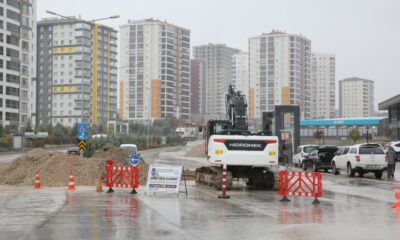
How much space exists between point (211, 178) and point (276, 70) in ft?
421

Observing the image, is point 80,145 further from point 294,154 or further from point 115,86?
point 115,86

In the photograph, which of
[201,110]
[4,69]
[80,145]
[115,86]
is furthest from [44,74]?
[80,145]

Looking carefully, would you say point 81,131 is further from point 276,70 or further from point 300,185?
point 276,70

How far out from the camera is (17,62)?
10575 cm

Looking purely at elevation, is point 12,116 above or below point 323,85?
below

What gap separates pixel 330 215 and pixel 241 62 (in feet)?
550

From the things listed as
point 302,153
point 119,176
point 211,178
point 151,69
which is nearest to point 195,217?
point 119,176

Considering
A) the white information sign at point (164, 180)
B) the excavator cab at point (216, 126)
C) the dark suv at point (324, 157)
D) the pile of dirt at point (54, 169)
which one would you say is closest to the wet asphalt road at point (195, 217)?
the white information sign at point (164, 180)

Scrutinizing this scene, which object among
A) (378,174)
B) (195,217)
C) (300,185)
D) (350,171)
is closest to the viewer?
(195,217)

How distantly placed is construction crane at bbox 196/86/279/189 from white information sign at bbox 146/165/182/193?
185cm

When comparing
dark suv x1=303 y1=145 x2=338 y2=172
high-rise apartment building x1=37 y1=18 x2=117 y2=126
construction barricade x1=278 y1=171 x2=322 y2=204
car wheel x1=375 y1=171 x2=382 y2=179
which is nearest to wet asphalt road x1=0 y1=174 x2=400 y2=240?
construction barricade x1=278 y1=171 x2=322 y2=204

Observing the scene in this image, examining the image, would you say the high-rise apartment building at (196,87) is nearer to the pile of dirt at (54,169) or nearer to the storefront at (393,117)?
the storefront at (393,117)

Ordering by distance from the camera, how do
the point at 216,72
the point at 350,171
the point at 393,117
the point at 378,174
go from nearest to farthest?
the point at 378,174 → the point at 350,171 → the point at 393,117 → the point at 216,72

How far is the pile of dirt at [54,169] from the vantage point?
1055 inches
